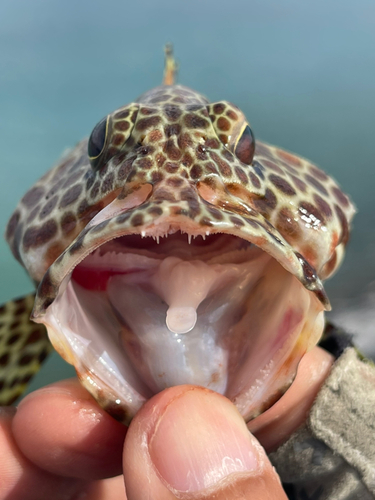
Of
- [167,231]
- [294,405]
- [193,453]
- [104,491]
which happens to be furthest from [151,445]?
[104,491]

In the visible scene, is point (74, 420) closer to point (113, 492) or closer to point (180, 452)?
point (180, 452)

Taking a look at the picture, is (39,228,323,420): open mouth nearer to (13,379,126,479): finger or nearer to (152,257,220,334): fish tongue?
(152,257,220,334): fish tongue

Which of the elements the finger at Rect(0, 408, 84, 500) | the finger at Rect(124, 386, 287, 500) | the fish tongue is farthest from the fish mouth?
the finger at Rect(0, 408, 84, 500)

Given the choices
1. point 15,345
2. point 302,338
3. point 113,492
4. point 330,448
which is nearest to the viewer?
point 302,338

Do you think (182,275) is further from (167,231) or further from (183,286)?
(167,231)

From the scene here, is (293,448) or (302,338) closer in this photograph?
(302,338)

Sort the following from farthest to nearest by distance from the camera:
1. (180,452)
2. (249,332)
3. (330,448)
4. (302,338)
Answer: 1. (330,448)
2. (249,332)
3. (302,338)
4. (180,452)

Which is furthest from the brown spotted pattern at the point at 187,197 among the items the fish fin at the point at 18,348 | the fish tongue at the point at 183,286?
the fish fin at the point at 18,348

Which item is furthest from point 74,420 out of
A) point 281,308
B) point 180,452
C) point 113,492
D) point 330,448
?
point 330,448
